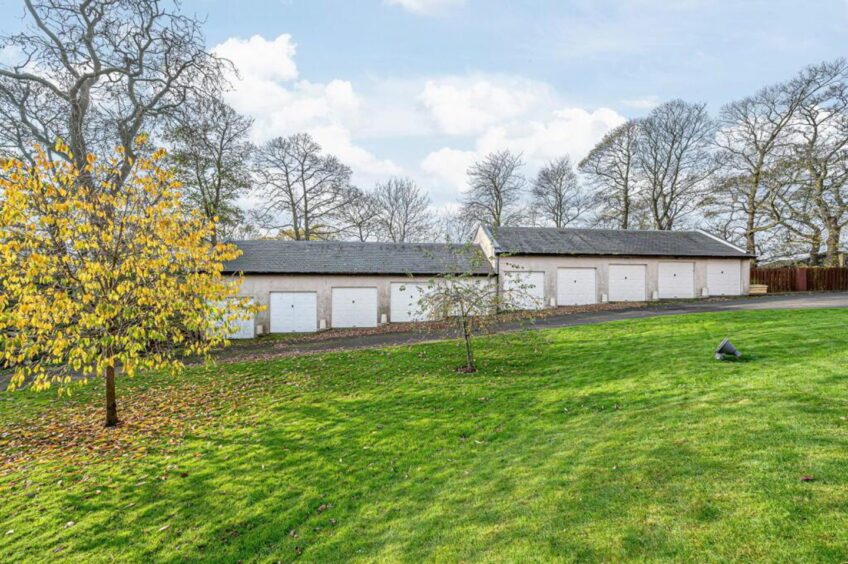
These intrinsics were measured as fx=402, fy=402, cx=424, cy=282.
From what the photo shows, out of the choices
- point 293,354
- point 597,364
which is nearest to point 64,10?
point 293,354

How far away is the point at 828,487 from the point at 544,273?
18456 millimetres

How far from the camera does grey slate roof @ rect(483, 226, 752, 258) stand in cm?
2184

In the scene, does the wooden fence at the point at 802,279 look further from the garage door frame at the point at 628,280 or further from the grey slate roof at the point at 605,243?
the garage door frame at the point at 628,280

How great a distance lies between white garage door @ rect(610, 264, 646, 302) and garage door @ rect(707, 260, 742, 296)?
4076 millimetres

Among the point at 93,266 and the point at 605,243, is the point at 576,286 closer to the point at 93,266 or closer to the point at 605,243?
the point at 605,243

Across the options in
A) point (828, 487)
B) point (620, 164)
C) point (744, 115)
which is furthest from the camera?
point (620, 164)

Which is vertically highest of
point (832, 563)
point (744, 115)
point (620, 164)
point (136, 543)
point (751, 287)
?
point (744, 115)

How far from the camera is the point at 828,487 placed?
3453 millimetres

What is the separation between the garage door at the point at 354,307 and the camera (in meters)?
20.0

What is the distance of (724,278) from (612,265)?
692cm

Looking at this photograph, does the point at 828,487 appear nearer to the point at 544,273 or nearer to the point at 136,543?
the point at 136,543

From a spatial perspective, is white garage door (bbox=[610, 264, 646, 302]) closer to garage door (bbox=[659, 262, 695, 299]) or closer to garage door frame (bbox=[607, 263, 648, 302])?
garage door frame (bbox=[607, 263, 648, 302])

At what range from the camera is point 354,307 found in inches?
791

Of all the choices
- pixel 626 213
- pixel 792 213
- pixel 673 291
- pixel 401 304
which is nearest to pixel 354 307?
pixel 401 304
